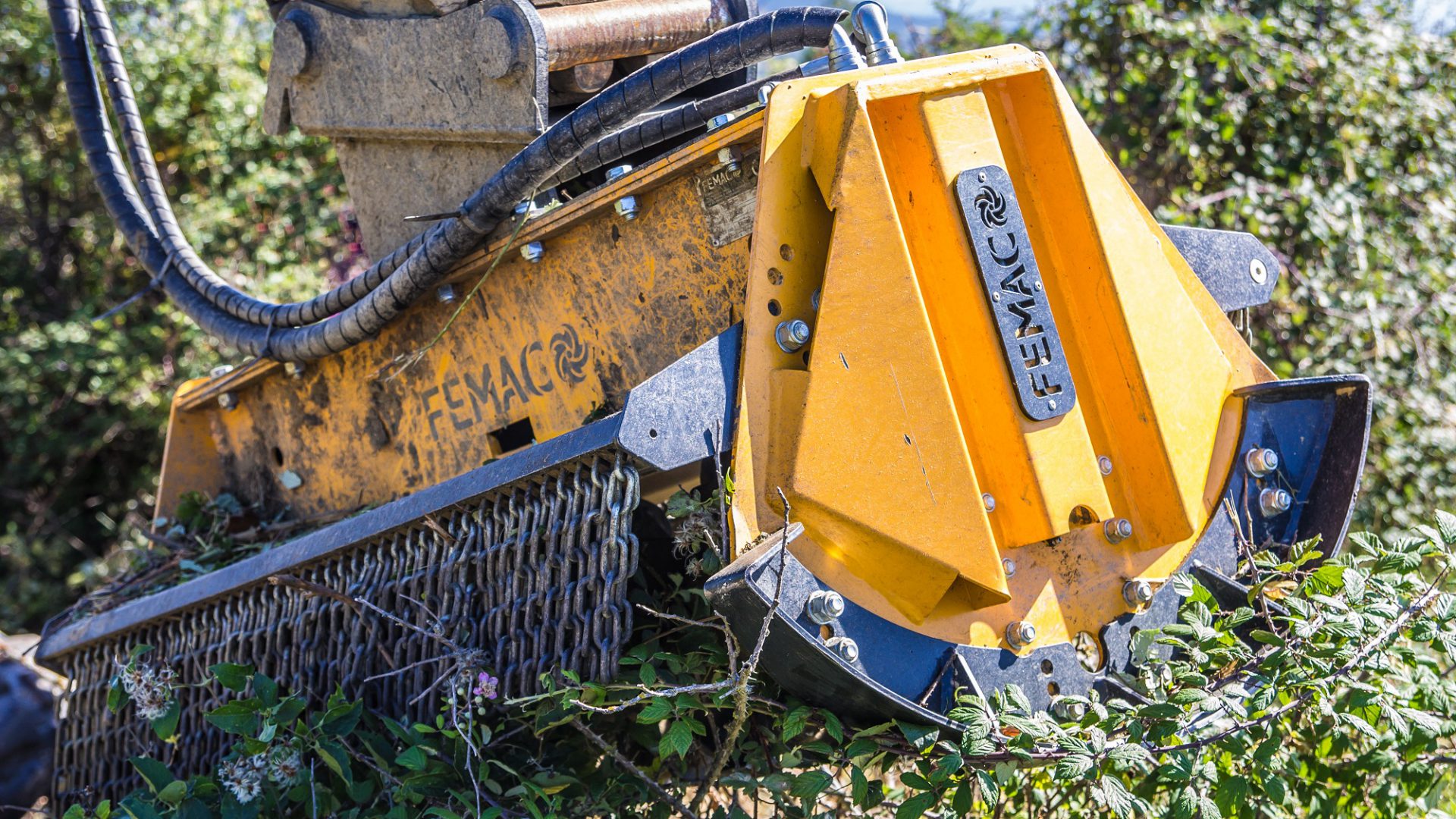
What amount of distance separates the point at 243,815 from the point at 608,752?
0.77 meters

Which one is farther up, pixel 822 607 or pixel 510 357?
pixel 510 357

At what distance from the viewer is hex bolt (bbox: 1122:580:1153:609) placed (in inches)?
96.6

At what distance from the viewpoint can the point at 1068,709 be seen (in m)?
2.33

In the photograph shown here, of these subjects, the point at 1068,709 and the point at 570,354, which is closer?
the point at 1068,709

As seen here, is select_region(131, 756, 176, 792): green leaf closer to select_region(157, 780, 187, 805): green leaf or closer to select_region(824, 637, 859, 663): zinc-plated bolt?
select_region(157, 780, 187, 805): green leaf

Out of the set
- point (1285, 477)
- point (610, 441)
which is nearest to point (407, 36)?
point (610, 441)

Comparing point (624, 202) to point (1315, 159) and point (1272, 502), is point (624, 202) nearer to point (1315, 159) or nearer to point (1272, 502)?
point (1272, 502)

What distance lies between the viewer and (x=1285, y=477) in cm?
265

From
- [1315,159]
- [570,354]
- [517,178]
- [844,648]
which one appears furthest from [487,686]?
[1315,159]

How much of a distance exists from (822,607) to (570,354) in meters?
1.04

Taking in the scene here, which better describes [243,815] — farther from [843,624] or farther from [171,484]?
[171,484]

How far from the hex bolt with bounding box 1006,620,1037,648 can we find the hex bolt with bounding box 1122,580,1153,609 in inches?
9.2

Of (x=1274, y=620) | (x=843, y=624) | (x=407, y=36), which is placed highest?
(x=407, y=36)

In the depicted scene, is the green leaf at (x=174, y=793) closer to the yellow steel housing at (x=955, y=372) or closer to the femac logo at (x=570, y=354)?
the femac logo at (x=570, y=354)
